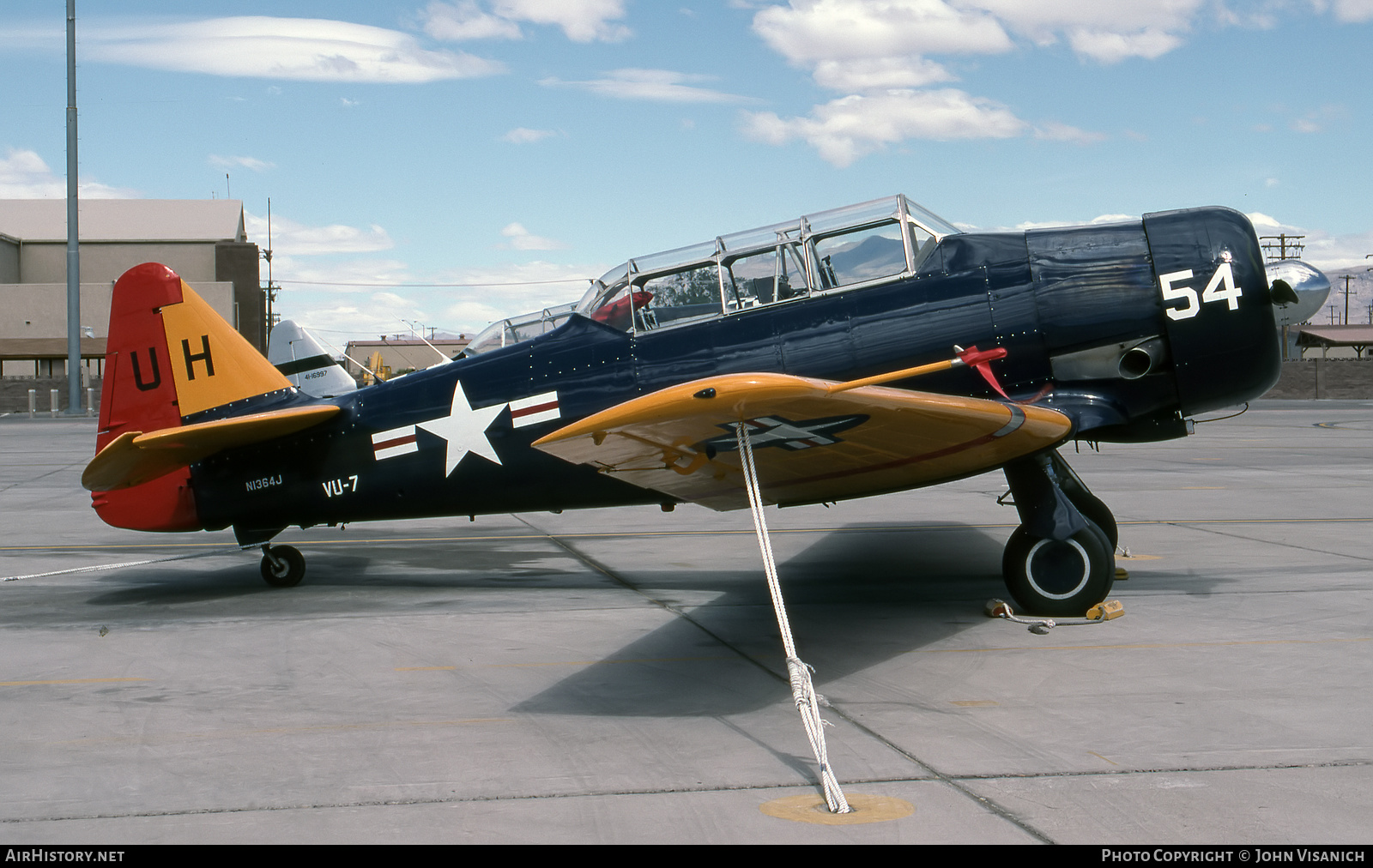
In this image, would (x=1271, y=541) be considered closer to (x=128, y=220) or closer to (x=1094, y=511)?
(x=1094, y=511)

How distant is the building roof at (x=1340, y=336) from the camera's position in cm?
8016

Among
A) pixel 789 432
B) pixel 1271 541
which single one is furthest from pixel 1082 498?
pixel 789 432

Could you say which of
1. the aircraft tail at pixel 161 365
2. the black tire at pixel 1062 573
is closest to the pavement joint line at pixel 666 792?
the black tire at pixel 1062 573

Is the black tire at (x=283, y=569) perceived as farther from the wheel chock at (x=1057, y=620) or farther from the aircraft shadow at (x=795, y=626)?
the wheel chock at (x=1057, y=620)

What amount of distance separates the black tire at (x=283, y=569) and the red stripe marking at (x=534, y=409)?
260 cm

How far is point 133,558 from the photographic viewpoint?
10578mm

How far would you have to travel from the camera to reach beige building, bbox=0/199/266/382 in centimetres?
6306

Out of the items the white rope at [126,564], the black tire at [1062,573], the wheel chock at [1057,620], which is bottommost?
the wheel chock at [1057,620]

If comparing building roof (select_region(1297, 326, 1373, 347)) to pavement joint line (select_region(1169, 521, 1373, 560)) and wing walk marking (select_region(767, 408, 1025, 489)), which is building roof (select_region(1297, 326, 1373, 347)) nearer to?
pavement joint line (select_region(1169, 521, 1373, 560))

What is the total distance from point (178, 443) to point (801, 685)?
5720 millimetres

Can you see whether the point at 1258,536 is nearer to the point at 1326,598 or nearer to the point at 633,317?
the point at 1326,598

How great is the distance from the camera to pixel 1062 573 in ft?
22.8

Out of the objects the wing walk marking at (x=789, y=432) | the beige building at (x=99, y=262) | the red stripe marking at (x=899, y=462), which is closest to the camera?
the wing walk marking at (x=789, y=432)

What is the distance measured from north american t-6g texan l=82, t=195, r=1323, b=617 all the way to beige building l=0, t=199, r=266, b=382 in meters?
59.8
